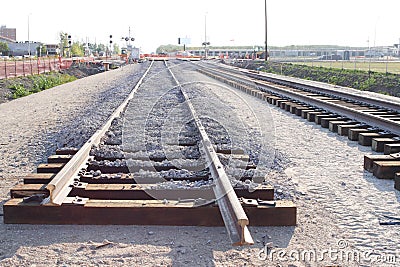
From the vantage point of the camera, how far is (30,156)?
7.79m

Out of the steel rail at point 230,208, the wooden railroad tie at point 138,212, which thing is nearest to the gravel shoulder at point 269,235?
the wooden railroad tie at point 138,212

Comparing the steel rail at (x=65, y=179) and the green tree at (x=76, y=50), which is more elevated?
the green tree at (x=76, y=50)

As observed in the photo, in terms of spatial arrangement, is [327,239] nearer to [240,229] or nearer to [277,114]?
[240,229]

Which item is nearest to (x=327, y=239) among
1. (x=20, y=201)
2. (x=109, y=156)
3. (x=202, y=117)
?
(x=20, y=201)

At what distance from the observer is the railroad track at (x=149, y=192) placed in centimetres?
456

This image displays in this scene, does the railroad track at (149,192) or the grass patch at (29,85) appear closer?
the railroad track at (149,192)

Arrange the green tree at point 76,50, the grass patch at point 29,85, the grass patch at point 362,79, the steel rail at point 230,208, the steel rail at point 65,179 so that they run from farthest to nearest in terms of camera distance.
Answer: the green tree at point 76,50, the grass patch at point 29,85, the grass patch at point 362,79, the steel rail at point 65,179, the steel rail at point 230,208

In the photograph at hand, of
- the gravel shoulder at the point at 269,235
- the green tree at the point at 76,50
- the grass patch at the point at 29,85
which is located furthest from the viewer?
the green tree at the point at 76,50

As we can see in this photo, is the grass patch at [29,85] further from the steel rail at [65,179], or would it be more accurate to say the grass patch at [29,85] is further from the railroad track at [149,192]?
the steel rail at [65,179]

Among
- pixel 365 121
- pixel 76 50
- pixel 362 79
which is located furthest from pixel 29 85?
pixel 76 50

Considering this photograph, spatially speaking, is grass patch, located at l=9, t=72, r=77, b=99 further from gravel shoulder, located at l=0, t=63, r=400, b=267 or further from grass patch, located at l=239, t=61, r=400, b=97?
gravel shoulder, located at l=0, t=63, r=400, b=267

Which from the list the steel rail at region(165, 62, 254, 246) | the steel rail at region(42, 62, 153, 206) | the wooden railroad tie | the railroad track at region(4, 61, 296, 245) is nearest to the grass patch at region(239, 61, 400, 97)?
the railroad track at region(4, 61, 296, 245)

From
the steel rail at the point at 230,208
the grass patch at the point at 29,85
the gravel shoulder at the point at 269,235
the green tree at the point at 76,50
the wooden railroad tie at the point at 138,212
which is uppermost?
the green tree at the point at 76,50

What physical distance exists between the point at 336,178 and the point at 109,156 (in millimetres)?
2805
